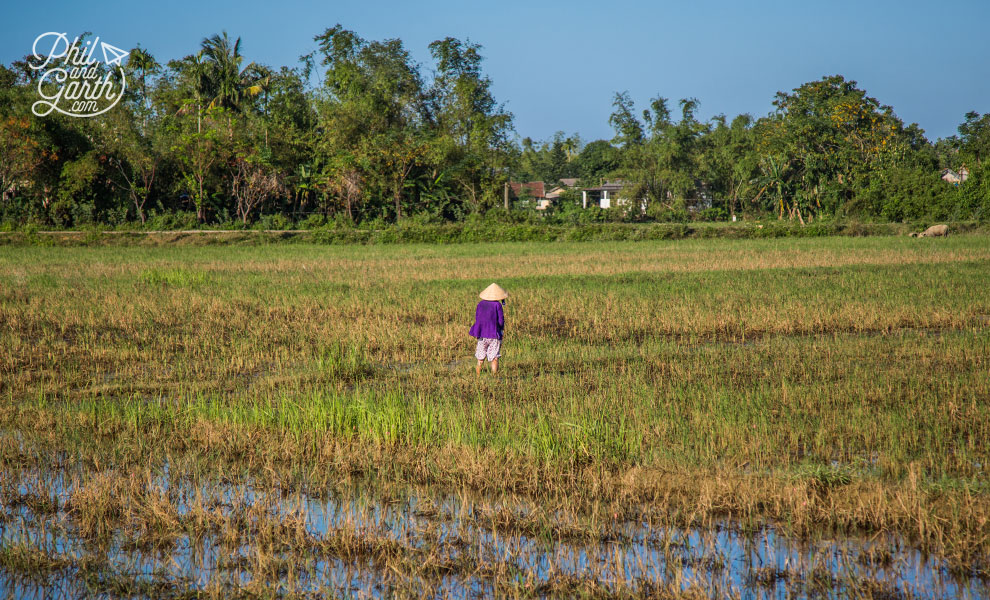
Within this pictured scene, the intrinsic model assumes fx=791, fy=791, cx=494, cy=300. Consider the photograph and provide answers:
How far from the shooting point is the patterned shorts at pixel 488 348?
275 inches

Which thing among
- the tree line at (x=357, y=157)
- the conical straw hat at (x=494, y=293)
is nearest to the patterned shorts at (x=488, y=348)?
the conical straw hat at (x=494, y=293)

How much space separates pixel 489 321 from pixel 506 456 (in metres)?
2.46

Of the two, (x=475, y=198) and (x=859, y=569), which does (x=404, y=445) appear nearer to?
(x=859, y=569)

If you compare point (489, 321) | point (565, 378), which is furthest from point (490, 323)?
point (565, 378)

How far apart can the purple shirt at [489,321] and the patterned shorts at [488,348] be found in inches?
2.8

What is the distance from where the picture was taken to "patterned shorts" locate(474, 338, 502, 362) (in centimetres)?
698

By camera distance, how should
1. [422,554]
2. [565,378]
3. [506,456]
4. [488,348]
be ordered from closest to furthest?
[422,554] < [506,456] < [565,378] < [488,348]

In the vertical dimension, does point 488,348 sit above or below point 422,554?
above

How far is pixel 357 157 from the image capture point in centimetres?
3588

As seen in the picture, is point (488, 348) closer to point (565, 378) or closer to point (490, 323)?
point (490, 323)

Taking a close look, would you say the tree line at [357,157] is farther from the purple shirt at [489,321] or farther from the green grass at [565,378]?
the purple shirt at [489,321]

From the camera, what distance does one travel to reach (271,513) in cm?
388

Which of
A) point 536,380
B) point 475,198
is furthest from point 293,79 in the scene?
point 536,380

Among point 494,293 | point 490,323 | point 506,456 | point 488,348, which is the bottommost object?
point 506,456
